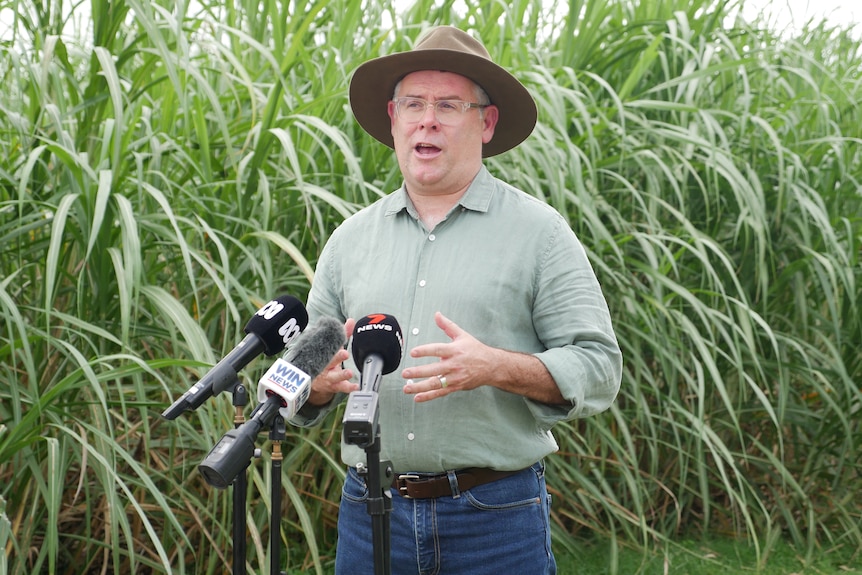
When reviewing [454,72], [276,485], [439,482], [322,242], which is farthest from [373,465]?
[322,242]

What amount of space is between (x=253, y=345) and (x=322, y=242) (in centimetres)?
150

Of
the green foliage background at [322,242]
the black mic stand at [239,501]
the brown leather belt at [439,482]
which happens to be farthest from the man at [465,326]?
the green foliage background at [322,242]

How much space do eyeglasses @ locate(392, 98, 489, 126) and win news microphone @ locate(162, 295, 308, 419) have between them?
0.60 meters

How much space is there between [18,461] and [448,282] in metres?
1.37

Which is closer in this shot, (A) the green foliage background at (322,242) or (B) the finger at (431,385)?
(B) the finger at (431,385)

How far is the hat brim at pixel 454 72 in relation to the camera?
2.12m

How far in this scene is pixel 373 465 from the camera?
4.75 feet

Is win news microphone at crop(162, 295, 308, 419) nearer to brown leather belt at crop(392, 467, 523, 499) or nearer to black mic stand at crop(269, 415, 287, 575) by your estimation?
black mic stand at crop(269, 415, 287, 575)

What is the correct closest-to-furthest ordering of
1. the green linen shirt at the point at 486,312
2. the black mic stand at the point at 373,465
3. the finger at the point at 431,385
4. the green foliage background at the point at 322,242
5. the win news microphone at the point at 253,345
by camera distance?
1. the black mic stand at the point at 373,465
2. the win news microphone at the point at 253,345
3. the finger at the point at 431,385
4. the green linen shirt at the point at 486,312
5. the green foliage background at the point at 322,242

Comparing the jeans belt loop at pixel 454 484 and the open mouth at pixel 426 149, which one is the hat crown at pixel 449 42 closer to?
the open mouth at pixel 426 149

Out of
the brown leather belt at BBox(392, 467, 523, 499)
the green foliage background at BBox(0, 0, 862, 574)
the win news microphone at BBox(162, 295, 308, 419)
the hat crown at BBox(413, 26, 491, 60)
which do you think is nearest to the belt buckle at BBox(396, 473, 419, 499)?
the brown leather belt at BBox(392, 467, 523, 499)

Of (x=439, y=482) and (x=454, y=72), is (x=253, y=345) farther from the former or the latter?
(x=454, y=72)

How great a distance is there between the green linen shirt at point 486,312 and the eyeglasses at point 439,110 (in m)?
0.14

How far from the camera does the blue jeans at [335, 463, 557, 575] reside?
201 centimetres
